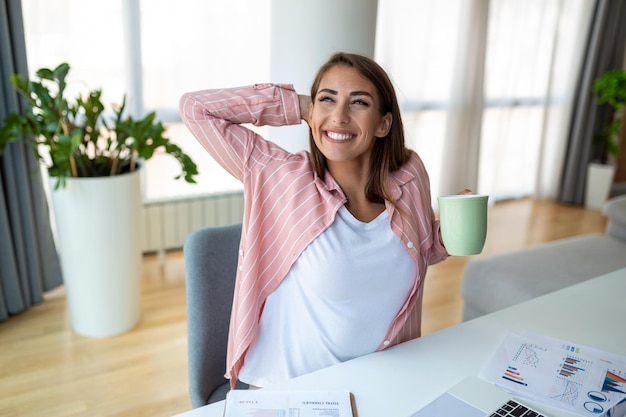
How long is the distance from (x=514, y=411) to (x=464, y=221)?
1.17 feet

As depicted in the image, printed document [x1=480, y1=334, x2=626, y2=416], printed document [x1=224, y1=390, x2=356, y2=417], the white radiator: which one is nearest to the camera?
printed document [x1=224, y1=390, x2=356, y2=417]

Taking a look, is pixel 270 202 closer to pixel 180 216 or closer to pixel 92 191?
pixel 92 191

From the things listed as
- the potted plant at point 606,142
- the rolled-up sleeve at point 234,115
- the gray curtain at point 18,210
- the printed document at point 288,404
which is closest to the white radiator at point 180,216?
the gray curtain at point 18,210

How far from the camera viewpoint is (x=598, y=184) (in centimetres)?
507

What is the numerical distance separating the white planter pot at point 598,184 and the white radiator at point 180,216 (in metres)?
3.27

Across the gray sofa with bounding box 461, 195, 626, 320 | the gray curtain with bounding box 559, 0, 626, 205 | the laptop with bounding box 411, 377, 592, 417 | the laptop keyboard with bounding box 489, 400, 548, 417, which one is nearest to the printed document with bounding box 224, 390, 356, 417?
the laptop with bounding box 411, 377, 592, 417

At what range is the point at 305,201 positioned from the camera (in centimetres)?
Answer: 129

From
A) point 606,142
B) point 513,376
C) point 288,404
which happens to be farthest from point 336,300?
point 606,142

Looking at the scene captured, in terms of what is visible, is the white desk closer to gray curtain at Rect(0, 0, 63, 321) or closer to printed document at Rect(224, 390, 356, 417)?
printed document at Rect(224, 390, 356, 417)

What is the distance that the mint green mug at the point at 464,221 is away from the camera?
3.58 feet

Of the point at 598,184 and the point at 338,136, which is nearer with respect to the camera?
the point at 338,136

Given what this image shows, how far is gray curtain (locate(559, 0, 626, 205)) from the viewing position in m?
4.98

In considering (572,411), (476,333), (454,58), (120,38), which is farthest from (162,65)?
(572,411)

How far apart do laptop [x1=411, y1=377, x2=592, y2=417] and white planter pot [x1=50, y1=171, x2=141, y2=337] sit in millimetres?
1794
